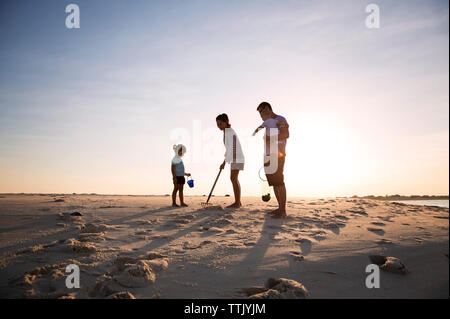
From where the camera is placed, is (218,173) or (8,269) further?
(218,173)

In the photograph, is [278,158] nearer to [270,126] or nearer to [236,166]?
[270,126]

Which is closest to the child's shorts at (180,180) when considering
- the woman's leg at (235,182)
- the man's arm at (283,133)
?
the woman's leg at (235,182)

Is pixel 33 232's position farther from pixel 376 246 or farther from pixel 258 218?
pixel 376 246

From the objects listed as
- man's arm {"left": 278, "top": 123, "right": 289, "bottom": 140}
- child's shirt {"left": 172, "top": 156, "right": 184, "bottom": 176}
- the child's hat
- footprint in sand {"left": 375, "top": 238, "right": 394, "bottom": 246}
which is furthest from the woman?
footprint in sand {"left": 375, "top": 238, "right": 394, "bottom": 246}

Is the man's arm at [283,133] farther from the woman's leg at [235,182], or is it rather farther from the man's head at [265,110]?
the woman's leg at [235,182]

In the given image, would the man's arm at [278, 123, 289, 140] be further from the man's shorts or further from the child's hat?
the child's hat

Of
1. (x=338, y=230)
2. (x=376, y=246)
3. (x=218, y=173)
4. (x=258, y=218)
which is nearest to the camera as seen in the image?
(x=376, y=246)

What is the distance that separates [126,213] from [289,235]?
3.41m

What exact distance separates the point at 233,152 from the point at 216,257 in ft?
13.2

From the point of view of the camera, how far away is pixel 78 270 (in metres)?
2.26

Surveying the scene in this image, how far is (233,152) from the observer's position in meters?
6.44

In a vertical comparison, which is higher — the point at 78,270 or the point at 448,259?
the point at 448,259
